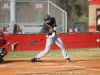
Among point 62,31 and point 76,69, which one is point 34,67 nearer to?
point 76,69

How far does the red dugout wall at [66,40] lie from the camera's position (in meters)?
23.8

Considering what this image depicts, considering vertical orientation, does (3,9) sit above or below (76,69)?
above

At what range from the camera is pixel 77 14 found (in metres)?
59.2

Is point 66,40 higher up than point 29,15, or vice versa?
point 29,15

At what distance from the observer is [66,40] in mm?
24531

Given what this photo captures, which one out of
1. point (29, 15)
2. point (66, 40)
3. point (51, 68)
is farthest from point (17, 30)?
point (51, 68)

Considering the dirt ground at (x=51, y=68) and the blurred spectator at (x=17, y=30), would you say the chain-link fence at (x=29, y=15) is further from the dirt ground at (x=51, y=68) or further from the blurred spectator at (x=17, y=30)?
the dirt ground at (x=51, y=68)

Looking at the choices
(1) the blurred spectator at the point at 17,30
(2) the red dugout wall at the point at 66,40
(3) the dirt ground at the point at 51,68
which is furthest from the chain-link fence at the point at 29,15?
(3) the dirt ground at the point at 51,68

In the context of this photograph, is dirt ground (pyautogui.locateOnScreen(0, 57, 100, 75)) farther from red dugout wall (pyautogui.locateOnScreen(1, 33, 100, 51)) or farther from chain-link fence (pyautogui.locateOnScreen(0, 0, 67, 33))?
chain-link fence (pyautogui.locateOnScreen(0, 0, 67, 33))

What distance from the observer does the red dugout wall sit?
23.8m

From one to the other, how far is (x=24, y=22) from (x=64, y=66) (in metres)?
11.6

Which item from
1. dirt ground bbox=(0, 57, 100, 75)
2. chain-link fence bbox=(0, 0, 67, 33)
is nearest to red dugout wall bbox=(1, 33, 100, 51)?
chain-link fence bbox=(0, 0, 67, 33)

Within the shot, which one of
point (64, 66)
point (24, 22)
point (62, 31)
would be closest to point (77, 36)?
point (62, 31)

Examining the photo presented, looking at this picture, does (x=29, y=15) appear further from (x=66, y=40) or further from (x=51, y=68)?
(x=51, y=68)
